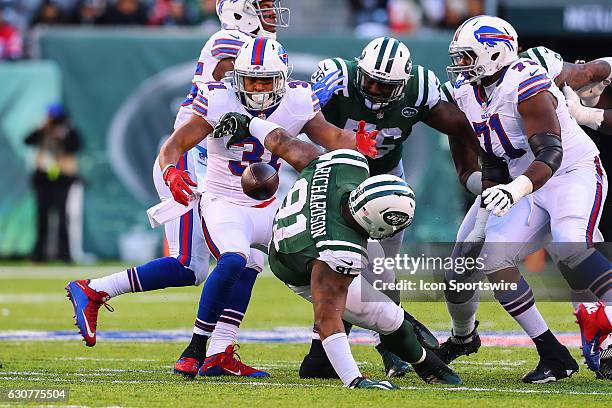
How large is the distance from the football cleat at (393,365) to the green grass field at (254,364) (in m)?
0.09

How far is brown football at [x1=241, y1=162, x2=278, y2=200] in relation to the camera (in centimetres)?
601

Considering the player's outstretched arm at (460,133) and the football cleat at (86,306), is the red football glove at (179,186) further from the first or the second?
the player's outstretched arm at (460,133)

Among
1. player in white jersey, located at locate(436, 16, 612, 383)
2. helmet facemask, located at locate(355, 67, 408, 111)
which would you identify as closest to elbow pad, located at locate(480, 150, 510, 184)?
player in white jersey, located at locate(436, 16, 612, 383)

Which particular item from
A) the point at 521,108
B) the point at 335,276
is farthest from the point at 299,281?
the point at 521,108

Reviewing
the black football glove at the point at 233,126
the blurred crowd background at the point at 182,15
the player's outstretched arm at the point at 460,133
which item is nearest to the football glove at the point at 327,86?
the player's outstretched arm at the point at 460,133

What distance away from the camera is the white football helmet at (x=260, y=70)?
20.0 feet

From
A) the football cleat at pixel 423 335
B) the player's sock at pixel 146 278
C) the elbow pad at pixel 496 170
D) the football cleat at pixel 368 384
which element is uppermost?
the elbow pad at pixel 496 170

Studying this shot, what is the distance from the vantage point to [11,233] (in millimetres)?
13984

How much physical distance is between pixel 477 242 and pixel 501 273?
0.29 m

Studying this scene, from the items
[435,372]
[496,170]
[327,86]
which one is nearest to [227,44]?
[327,86]

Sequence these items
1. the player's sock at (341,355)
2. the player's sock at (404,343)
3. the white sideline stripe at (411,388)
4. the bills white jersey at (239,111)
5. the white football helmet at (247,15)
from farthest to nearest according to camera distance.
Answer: the white football helmet at (247,15)
the bills white jersey at (239,111)
the player's sock at (404,343)
the white sideline stripe at (411,388)
the player's sock at (341,355)

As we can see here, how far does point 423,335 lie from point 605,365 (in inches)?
35.7

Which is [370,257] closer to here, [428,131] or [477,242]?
[477,242]

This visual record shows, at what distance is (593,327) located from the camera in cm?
590
